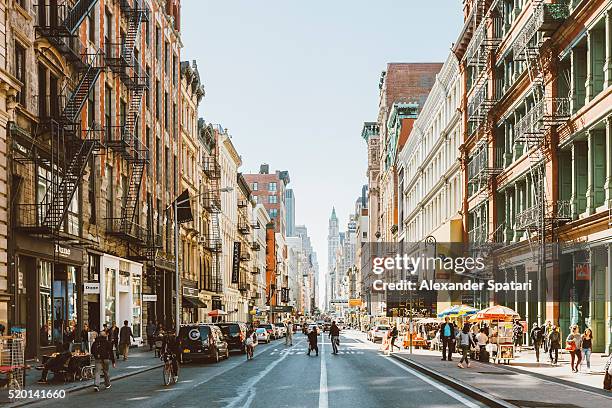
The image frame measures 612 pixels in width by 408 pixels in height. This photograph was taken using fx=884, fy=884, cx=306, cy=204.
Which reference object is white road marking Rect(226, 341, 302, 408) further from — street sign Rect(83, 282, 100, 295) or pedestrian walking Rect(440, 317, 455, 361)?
pedestrian walking Rect(440, 317, 455, 361)

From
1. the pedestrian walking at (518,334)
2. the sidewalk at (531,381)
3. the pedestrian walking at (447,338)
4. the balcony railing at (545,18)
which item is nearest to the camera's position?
the sidewalk at (531,381)

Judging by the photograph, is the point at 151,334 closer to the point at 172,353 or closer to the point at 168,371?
the point at 172,353

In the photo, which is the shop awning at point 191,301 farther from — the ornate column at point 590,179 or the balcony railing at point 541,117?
the ornate column at point 590,179

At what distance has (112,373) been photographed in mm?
31344

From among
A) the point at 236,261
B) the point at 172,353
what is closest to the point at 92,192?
the point at 172,353

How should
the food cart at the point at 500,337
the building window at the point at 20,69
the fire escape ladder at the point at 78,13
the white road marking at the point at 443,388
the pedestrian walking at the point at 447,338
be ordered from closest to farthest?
1. the white road marking at the point at 443,388
2. the building window at the point at 20,69
3. the food cart at the point at 500,337
4. the fire escape ladder at the point at 78,13
5. the pedestrian walking at the point at 447,338

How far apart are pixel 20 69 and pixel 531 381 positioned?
2099cm

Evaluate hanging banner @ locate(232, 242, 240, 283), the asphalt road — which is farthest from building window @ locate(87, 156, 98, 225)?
hanging banner @ locate(232, 242, 240, 283)

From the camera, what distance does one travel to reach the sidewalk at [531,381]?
19172 mm

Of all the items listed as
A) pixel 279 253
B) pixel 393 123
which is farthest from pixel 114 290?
pixel 279 253

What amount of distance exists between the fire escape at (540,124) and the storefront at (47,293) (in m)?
21.1

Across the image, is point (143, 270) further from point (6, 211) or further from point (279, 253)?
point (279, 253)

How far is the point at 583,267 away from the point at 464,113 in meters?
27.9

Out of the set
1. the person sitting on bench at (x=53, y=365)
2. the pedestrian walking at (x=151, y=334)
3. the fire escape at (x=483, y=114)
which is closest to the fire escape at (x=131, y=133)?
the pedestrian walking at (x=151, y=334)
